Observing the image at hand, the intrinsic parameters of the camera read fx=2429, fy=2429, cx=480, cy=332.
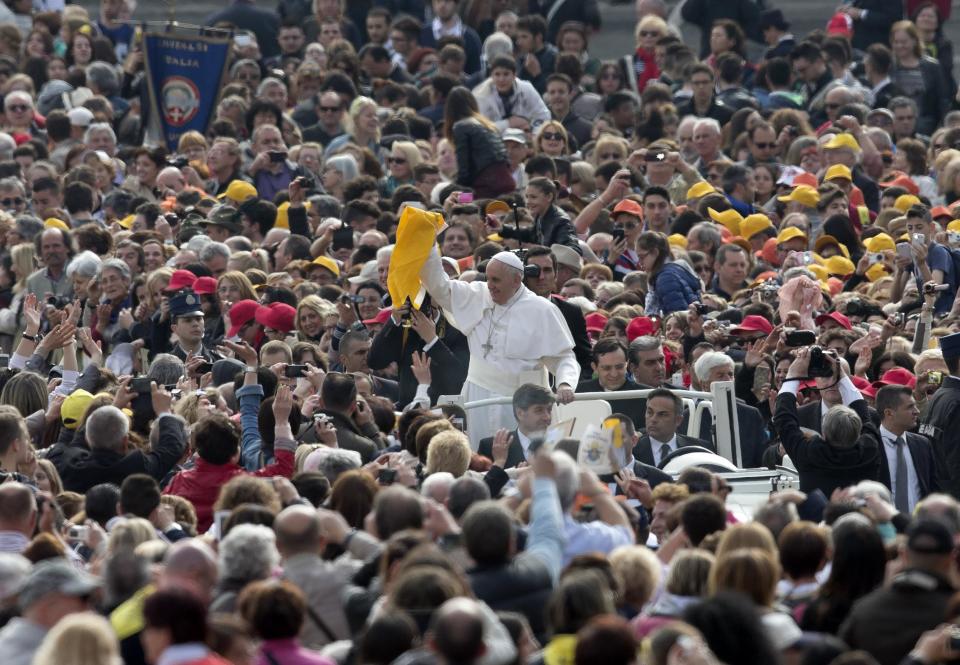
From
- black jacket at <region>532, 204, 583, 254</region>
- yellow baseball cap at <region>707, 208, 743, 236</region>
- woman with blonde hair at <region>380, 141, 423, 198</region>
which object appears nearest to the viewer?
black jacket at <region>532, 204, 583, 254</region>

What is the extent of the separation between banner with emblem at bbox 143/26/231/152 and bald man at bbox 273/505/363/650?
13.4 meters

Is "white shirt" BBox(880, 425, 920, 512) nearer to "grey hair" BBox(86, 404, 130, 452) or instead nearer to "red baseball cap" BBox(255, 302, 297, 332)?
"grey hair" BBox(86, 404, 130, 452)

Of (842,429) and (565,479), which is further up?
(565,479)

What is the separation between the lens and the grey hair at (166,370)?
14680 mm

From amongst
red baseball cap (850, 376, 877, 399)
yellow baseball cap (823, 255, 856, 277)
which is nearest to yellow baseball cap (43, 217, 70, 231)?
yellow baseball cap (823, 255, 856, 277)

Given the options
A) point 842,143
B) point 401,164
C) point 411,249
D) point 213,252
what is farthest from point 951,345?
point 401,164

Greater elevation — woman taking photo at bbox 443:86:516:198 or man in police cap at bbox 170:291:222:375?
woman taking photo at bbox 443:86:516:198

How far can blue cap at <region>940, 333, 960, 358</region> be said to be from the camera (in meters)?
13.8

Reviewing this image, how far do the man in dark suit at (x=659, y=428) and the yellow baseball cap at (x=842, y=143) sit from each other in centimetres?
711

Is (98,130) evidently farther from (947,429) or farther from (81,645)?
(81,645)

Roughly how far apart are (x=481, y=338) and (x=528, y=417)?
1343 mm

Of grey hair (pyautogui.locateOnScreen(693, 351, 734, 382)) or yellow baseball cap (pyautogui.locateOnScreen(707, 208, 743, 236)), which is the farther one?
yellow baseball cap (pyautogui.locateOnScreen(707, 208, 743, 236))

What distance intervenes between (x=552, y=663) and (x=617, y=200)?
1137cm

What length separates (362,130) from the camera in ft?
70.9
